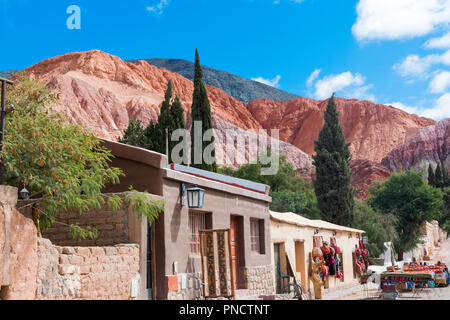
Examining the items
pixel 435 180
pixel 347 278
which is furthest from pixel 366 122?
pixel 347 278

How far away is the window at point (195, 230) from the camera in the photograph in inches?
490

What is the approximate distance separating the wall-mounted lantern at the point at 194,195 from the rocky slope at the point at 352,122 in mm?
100971

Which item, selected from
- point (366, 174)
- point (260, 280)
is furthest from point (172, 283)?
point (366, 174)

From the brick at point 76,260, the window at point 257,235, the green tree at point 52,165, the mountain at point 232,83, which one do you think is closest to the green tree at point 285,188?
the window at point 257,235

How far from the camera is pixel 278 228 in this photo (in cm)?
1750

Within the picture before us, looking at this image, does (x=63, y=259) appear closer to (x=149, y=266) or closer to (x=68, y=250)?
(x=68, y=250)

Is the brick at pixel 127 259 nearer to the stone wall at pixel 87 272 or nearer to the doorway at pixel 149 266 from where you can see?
the stone wall at pixel 87 272

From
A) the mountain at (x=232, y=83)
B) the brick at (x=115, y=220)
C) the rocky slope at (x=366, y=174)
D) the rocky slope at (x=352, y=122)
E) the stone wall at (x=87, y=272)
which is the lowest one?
the stone wall at (x=87, y=272)

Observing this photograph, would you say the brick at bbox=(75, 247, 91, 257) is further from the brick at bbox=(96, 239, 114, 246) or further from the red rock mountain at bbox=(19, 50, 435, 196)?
the red rock mountain at bbox=(19, 50, 435, 196)

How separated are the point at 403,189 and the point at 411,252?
18.0 feet

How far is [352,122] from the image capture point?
121m

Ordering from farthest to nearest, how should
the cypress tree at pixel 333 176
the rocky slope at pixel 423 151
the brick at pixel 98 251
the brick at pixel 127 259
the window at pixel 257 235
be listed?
the rocky slope at pixel 423 151, the cypress tree at pixel 333 176, the window at pixel 257 235, the brick at pixel 127 259, the brick at pixel 98 251

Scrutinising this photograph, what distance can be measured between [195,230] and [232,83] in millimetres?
136491

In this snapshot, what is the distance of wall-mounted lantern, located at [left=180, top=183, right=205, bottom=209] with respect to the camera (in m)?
11.7
